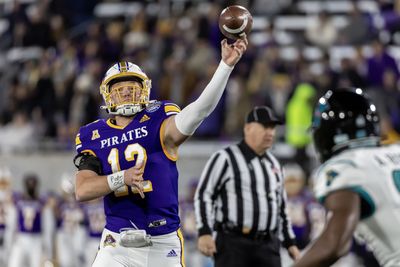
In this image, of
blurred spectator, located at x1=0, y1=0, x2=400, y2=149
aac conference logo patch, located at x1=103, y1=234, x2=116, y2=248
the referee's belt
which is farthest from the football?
blurred spectator, located at x1=0, y1=0, x2=400, y2=149

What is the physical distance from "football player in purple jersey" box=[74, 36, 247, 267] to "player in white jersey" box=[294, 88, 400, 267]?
145 centimetres

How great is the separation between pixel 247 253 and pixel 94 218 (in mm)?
5055

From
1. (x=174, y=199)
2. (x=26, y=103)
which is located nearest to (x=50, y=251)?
(x=26, y=103)

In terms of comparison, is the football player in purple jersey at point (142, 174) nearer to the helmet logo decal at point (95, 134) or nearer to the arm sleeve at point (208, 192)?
the helmet logo decal at point (95, 134)

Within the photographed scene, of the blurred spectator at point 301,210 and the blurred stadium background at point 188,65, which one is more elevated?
the blurred stadium background at point 188,65

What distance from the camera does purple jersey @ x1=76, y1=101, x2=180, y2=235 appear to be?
5.09 m

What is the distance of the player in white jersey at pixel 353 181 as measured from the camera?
3.25 m

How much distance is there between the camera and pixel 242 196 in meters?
6.65

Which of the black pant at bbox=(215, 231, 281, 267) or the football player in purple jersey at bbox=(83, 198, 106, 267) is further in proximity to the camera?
the football player in purple jersey at bbox=(83, 198, 106, 267)

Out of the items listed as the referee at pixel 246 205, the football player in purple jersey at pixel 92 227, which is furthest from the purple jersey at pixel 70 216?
the referee at pixel 246 205

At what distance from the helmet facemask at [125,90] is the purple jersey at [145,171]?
2.8 inches

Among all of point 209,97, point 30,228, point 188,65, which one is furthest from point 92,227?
point 209,97

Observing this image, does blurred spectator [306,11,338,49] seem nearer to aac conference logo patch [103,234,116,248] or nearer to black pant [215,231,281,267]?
black pant [215,231,281,267]

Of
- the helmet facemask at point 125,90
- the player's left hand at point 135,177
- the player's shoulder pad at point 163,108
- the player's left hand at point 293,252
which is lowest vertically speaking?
the player's left hand at point 293,252
